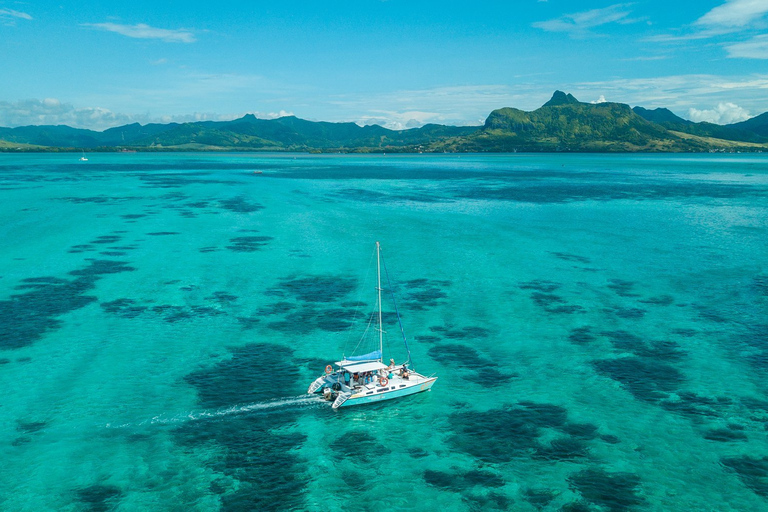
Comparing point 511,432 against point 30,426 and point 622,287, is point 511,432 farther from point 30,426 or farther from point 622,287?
point 622,287

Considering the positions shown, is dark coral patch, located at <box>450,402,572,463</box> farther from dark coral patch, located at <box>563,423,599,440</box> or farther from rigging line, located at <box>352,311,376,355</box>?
rigging line, located at <box>352,311,376,355</box>

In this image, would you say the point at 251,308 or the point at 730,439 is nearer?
the point at 730,439

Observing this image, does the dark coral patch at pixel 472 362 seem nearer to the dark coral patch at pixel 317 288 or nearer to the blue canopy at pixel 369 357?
the blue canopy at pixel 369 357

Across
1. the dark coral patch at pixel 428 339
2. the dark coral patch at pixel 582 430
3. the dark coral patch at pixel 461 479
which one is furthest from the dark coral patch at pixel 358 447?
the dark coral patch at pixel 428 339

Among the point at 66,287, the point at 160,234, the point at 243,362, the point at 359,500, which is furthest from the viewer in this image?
the point at 160,234

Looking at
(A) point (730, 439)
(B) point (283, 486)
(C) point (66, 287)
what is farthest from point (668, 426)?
(C) point (66, 287)

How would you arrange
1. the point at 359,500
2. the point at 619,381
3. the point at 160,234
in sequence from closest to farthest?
the point at 359,500 < the point at 619,381 < the point at 160,234

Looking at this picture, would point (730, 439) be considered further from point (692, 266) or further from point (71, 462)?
point (692, 266)
